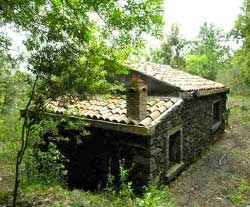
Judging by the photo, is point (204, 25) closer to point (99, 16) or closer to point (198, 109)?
point (198, 109)

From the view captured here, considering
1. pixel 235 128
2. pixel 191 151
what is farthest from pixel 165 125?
pixel 235 128

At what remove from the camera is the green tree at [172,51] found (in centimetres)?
2825

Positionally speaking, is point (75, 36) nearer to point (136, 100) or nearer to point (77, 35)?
point (77, 35)

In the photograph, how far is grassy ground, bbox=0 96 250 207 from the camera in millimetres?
5867

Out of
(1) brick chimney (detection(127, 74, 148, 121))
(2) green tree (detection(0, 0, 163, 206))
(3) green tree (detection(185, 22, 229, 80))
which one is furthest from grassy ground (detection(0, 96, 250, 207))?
(3) green tree (detection(185, 22, 229, 80))

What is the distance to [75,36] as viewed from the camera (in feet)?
16.2

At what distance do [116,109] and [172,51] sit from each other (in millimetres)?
21652

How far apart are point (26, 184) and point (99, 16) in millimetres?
4985

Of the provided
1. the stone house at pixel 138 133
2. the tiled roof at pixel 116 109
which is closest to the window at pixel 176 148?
the stone house at pixel 138 133

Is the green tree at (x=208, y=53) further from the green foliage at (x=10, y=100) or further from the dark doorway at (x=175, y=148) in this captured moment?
the green foliage at (x=10, y=100)

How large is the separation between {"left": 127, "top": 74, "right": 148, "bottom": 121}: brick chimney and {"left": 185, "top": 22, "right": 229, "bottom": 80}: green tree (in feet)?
69.5

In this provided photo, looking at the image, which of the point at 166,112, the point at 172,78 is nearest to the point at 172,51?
the point at 172,78

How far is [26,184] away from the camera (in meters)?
7.75

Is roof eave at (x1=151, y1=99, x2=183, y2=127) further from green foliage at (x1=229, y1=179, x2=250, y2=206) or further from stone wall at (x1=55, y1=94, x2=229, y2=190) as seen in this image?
green foliage at (x1=229, y1=179, x2=250, y2=206)
